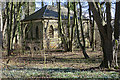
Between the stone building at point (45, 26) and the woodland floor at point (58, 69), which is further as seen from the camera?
the stone building at point (45, 26)

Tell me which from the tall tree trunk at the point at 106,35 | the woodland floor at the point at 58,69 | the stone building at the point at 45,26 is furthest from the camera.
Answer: the stone building at the point at 45,26

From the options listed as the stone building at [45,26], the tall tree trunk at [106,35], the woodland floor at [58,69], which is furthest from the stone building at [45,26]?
the tall tree trunk at [106,35]

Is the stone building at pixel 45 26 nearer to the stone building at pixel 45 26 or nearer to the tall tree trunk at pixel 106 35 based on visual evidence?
the stone building at pixel 45 26

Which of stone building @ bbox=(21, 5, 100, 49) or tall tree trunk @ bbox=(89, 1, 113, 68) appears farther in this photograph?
stone building @ bbox=(21, 5, 100, 49)

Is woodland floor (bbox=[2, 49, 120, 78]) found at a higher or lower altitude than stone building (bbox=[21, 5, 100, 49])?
lower

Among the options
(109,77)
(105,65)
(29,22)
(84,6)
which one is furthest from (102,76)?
(29,22)

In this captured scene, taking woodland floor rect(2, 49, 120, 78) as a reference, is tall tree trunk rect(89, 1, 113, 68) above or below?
above

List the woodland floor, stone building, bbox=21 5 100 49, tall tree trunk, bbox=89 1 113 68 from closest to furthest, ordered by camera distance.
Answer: the woodland floor < tall tree trunk, bbox=89 1 113 68 < stone building, bbox=21 5 100 49

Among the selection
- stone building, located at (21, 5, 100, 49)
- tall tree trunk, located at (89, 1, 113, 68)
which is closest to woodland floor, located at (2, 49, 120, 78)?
tall tree trunk, located at (89, 1, 113, 68)

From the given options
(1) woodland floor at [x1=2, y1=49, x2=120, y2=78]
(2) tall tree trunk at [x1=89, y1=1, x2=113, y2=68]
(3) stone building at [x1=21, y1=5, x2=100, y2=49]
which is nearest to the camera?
(1) woodland floor at [x1=2, y1=49, x2=120, y2=78]

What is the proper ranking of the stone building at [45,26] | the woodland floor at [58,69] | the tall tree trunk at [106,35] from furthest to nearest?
the stone building at [45,26] < the tall tree trunk at [106,35] < the woodland floor at [58,69]

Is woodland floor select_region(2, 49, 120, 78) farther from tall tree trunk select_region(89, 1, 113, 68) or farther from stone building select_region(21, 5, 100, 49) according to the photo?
stone building select_region(21, 5, 100, 49)

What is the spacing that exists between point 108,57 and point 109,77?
196cm

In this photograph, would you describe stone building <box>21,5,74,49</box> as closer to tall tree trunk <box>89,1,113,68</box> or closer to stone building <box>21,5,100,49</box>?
stone building <box>21,5,100,49</box>
